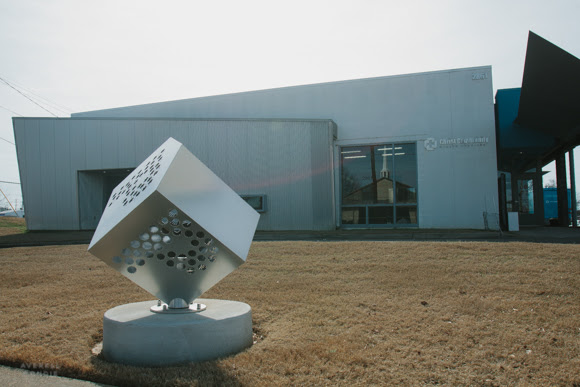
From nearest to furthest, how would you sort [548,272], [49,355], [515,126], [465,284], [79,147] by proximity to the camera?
[49,355]
[465,284]
[548,272]
[515,126]
[79,147]

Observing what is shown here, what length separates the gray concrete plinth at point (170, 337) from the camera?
4.43 metres

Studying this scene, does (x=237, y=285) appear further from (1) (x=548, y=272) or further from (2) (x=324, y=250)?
(1) (x=548, y=272)

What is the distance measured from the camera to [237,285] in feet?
26.9

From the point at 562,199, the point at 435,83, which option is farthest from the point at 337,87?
the point at 562,199

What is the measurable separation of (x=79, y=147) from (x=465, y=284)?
2050cm

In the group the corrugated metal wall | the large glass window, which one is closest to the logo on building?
the large glass window

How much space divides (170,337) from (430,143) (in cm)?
1852

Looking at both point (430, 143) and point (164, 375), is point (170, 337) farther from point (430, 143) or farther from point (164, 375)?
point (430, 143)

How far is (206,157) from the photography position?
2161 cm

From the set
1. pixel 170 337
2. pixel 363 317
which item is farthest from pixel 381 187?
pixel 170 337

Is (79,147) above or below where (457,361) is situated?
above

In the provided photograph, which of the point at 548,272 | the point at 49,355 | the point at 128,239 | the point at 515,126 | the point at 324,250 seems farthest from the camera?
the point at 515,126

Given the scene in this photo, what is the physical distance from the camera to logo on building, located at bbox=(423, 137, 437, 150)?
20781 mm

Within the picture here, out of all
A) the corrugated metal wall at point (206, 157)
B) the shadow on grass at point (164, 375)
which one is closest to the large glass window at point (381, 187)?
the corrugated metal wall at point (206, 157)
